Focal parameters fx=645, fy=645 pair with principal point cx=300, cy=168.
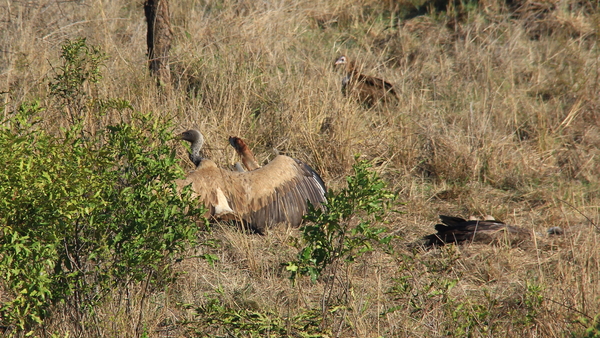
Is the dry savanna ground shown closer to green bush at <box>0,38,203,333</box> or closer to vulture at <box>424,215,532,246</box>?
vulture at <box>424,215,532,246</box>

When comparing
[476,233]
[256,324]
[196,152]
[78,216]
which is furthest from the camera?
[196,152]

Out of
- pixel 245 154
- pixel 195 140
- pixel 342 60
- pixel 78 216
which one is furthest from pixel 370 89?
pixel 78 216

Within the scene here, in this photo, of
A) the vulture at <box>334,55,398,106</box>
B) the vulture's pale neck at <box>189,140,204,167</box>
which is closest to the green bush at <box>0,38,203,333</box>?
the vulture's pale neck at <box>189,140,204,167</box>

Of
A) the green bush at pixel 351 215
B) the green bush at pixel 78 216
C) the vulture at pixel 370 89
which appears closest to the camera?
the green bush at pixel 78 216

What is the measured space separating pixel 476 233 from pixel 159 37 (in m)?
3.94

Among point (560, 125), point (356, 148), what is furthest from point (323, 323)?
point (560, 125)

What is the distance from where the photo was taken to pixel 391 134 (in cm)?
671

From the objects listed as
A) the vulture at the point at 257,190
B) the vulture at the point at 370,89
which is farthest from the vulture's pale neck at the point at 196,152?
the vulture at the point at 370,89

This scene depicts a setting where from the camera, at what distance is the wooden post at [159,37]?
6.79 m

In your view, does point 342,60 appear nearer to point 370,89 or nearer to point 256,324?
point 370,89

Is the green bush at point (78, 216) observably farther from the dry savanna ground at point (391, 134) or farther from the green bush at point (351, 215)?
the green bush at point (351, 215)

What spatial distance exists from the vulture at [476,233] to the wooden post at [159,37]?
331 centimetres

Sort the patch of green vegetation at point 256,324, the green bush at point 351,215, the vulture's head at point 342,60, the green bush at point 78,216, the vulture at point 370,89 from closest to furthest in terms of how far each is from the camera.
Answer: the green bush at point 78,216, the green bush at point 351,215, the patch of green vegetation at point 256,324, the vulture at point 370,89, the vulture's head at point 342,60

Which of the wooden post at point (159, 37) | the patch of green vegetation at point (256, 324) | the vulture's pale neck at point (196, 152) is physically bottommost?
the vulture's pale neck at point (196, 152)
